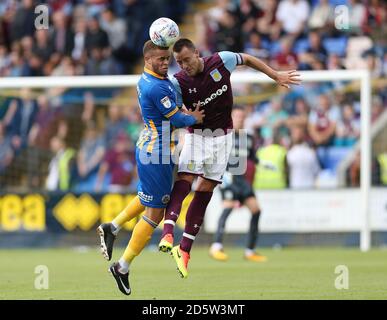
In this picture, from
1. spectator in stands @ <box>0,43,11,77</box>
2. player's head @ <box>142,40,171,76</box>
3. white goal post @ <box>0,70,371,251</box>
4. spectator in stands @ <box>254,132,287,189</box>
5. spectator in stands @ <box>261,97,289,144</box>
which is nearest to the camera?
player's head @ <box>142,40,171,76</box>

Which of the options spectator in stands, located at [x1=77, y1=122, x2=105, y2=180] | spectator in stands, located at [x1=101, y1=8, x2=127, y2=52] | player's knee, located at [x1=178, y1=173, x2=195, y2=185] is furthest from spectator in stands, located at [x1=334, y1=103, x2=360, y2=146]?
player's knee, located at [x1=178, y1=173, x2=195, y2=185]

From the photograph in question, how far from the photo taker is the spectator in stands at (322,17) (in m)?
20.1

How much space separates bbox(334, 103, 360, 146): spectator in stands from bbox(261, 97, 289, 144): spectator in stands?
970 mm

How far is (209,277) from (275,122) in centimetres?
708

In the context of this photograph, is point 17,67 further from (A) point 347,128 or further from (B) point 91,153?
(A) point 347,128

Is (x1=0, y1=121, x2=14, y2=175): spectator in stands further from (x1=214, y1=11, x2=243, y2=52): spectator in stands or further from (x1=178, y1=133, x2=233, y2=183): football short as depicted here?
(x1=178, y1=133, x2=233, y2=183): football short

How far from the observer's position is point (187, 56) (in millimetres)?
9742

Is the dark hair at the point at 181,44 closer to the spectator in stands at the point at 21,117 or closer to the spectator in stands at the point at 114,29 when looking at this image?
the spectator in stands at the point at 21,117

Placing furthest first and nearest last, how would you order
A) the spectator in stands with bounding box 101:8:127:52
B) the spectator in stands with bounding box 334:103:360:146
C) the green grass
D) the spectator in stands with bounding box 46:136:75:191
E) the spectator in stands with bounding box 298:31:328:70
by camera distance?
the spectator in stands with bounding box 101:8:127:52
the spectator in stands with bounding box 298:31:328:70
the spectator in stands with bounding box 46:136:75:191
the spectator in stands with bounding box 334:103:360:146
the green grass

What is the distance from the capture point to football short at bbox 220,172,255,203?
1480 centimetres

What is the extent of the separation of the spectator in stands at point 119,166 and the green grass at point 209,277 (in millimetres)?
2070

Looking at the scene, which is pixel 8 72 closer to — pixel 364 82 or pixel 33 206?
pixel 33 206

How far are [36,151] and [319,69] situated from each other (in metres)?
5.57

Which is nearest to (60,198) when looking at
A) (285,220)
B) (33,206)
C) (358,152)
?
(33,206)
